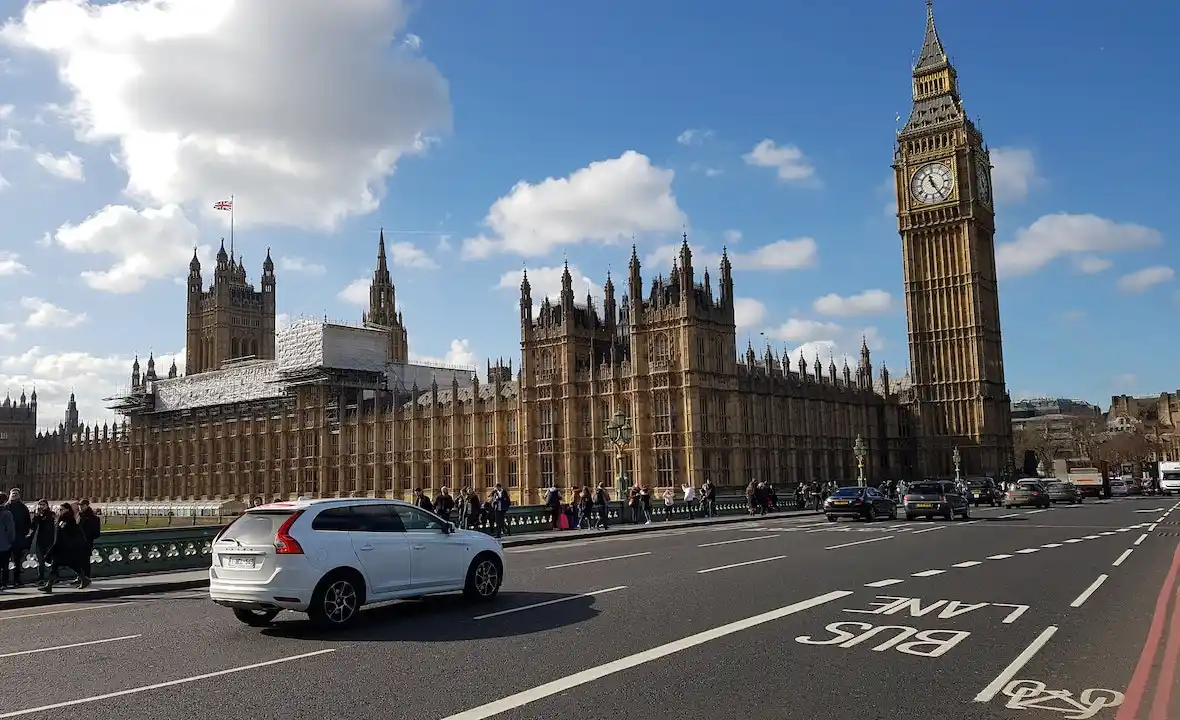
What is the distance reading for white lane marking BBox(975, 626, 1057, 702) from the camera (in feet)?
24.2

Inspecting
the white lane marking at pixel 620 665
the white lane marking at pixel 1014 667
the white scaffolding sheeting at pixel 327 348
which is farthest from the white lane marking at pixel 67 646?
the white scaffolding sheeting at pixel 327 348

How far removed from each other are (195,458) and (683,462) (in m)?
58.3

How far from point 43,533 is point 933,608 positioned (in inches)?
620

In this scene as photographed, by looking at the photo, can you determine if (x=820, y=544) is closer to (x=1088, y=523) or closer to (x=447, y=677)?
(x=1088, y=523)

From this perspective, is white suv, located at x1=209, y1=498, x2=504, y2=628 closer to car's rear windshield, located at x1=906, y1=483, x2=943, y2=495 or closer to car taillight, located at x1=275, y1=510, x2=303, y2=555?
car taillight, located at x1=275, y1=510, x2=303, y2=555

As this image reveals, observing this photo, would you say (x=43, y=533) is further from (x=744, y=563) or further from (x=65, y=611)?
(x=744, y=563)

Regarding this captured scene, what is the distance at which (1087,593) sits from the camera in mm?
12930

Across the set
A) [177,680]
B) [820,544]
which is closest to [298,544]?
[177,680]

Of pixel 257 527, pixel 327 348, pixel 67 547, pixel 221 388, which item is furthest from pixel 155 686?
pixel 221 388

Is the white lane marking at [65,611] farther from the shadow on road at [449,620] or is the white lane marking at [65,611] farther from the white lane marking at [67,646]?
the shadow on road at [449,620]

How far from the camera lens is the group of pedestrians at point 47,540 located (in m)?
16.2

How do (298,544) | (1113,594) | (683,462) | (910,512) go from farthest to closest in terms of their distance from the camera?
(683,462)
(910,512)
(1113,594)
(298,544)

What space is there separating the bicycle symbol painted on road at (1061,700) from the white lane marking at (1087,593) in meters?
4.88

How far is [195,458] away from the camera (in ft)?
292
